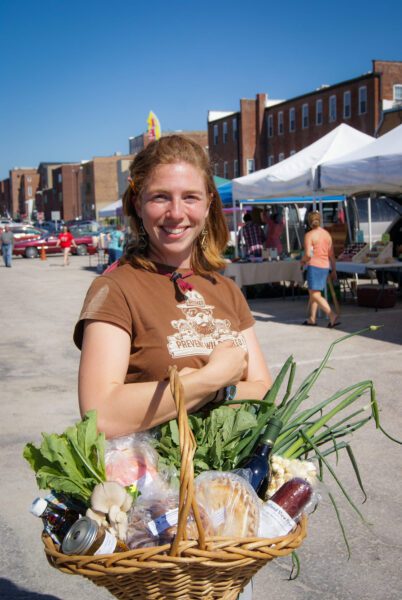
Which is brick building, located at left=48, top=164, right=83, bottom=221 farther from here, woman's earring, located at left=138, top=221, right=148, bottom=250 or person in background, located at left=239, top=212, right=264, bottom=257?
woman's earring, located at left=138, top=221, right=148, bottom=250

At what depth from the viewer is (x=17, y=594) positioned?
3354mm

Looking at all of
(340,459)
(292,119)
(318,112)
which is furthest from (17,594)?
Answer: (292,119)

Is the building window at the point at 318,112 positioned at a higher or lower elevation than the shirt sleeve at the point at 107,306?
higher

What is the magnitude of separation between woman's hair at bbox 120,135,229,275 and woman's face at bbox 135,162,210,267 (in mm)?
24

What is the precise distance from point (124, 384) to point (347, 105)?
1908 inches

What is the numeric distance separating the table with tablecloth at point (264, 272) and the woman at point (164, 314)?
41.9 ft

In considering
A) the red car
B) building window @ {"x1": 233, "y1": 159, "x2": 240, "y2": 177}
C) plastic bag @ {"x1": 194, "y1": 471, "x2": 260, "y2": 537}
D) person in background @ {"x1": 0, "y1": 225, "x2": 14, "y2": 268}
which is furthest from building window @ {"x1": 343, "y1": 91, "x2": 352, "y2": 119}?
plastic bag @ {"x1": 194, "y1": 471, "x2": 260, "y2": 537}

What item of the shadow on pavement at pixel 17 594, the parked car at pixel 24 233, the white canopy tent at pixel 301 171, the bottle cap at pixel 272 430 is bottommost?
the shadow on pavement at pixel 17 594

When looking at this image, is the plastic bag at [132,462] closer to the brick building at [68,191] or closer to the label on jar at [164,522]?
the label on jar at [164,522]

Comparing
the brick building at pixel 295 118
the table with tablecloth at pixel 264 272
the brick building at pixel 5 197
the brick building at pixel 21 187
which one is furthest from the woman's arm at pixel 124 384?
the brick building at pixel 5 197

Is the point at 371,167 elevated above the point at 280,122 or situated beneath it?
situated beneath

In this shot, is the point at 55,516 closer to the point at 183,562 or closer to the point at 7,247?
the point at 183,562

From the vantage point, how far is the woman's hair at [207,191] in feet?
6.58

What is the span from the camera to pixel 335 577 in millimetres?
3443
